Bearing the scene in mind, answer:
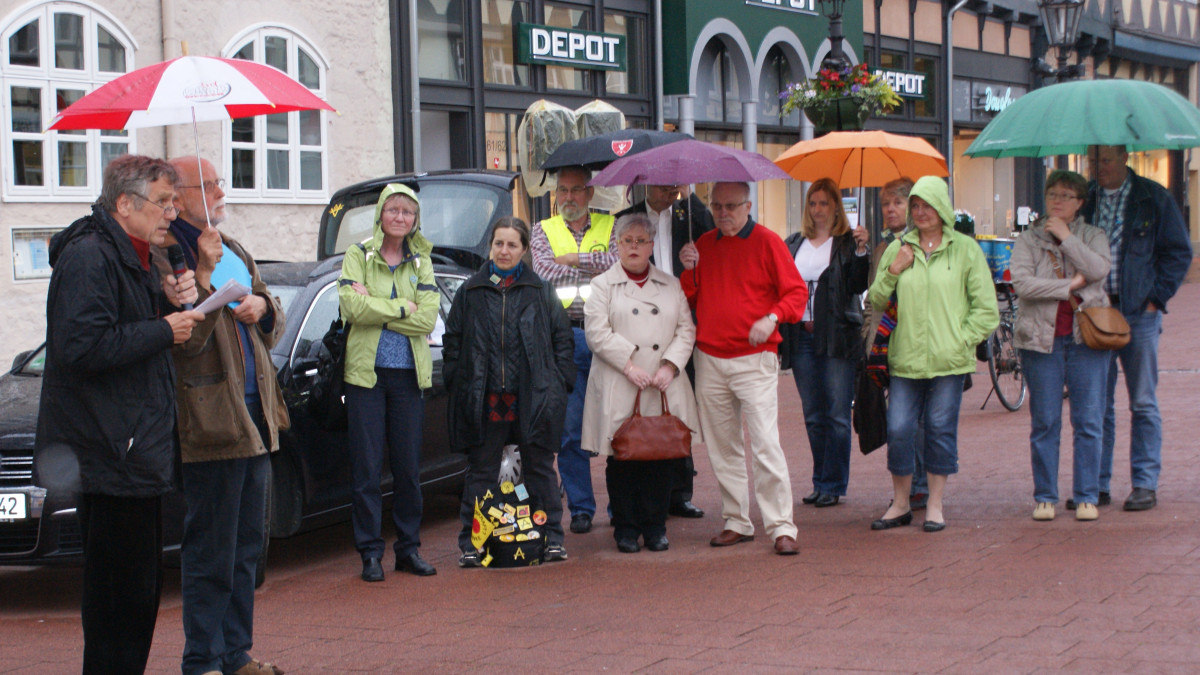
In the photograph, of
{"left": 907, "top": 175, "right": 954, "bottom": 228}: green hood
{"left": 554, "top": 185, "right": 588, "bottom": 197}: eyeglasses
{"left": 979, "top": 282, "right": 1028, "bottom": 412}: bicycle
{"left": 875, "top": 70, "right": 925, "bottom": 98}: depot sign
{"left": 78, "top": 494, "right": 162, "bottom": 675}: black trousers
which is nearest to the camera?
{"left": 78, "top": 494, "right": 162, "bottom": 675}: black trousers

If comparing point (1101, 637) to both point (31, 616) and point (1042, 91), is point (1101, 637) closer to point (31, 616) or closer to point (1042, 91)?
point (1042, 91)

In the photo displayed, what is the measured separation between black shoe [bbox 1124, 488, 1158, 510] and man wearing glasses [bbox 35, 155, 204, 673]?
5.29m

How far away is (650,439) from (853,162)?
2.46 m

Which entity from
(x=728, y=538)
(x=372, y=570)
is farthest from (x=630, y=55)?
(x=372, y=570)

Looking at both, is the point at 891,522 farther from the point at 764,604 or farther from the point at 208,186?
the point at 208,186

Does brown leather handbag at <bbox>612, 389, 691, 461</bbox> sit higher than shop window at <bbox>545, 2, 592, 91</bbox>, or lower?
lower

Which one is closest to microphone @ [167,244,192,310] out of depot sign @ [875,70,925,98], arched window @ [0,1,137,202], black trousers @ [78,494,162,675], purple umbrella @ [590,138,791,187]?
black trousers @ [78,494,162,675]

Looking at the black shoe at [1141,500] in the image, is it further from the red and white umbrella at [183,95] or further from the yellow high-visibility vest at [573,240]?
the red and white umbrella at [183,95]

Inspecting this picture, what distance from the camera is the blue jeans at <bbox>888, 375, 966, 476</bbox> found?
284 inches

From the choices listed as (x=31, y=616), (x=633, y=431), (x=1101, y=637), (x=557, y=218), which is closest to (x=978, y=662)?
(x=1101, y=637)

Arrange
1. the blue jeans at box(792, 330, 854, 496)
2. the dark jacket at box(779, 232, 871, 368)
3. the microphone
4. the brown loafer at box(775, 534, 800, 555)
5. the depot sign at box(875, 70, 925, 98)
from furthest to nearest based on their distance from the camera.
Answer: the depot sign at box(875, 70, 925, 98) → the blue jeans at box(792, 330, 854, 496) → the dark jacket at box(779, 232, 871, 368) → the brown loafer at box(775, 534, 800, 555) → the microphone

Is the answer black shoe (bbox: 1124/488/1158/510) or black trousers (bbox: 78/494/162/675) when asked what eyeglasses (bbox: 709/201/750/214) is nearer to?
black shoe (bbox: 1124/488/1158/510)

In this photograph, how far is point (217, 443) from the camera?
4.71m

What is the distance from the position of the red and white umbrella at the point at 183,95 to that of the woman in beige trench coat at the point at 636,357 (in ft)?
6.61
